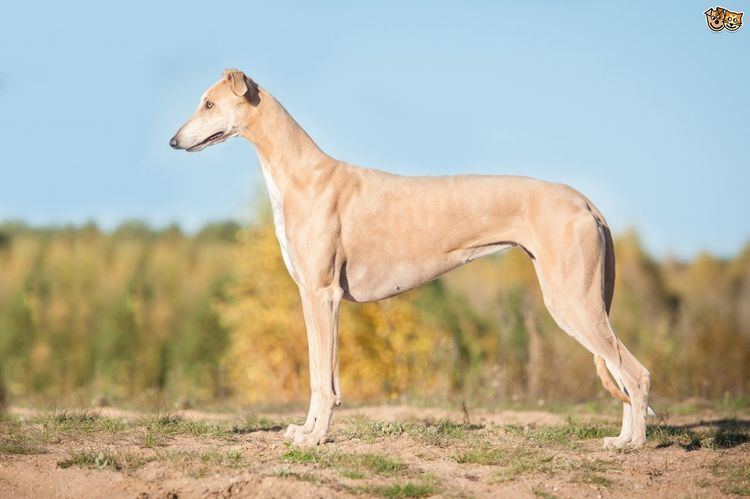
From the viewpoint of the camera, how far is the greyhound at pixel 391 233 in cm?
815

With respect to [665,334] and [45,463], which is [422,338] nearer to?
[665,334]

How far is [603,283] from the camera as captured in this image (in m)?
8.34

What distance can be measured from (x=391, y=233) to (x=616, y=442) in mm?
2991

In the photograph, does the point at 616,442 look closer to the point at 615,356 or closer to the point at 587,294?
the point at 615,356

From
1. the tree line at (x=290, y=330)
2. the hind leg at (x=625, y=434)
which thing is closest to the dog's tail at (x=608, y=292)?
the hind leg at (x=625, y=434)

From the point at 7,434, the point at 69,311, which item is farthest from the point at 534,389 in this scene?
the point at 69,311

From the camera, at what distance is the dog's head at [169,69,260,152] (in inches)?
333

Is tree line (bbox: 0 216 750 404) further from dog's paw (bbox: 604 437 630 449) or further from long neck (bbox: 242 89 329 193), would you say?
long neck (bbox: 242 89 329 193)

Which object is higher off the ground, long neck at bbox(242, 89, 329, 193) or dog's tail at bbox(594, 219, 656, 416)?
long neck at bbox(242, 89, 329, 193)

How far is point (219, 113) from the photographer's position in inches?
Result: 335

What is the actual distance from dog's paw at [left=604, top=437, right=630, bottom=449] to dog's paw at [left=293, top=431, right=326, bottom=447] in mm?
2759

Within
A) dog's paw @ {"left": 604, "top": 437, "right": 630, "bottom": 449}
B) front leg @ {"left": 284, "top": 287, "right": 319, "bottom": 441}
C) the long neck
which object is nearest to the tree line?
dog's paw @ {"left": 604, "top": 437, "right": 630, "bottom": 449}

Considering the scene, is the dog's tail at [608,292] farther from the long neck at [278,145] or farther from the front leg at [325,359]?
the long neck at [278,145]

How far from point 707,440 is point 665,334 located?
54.7 ft
